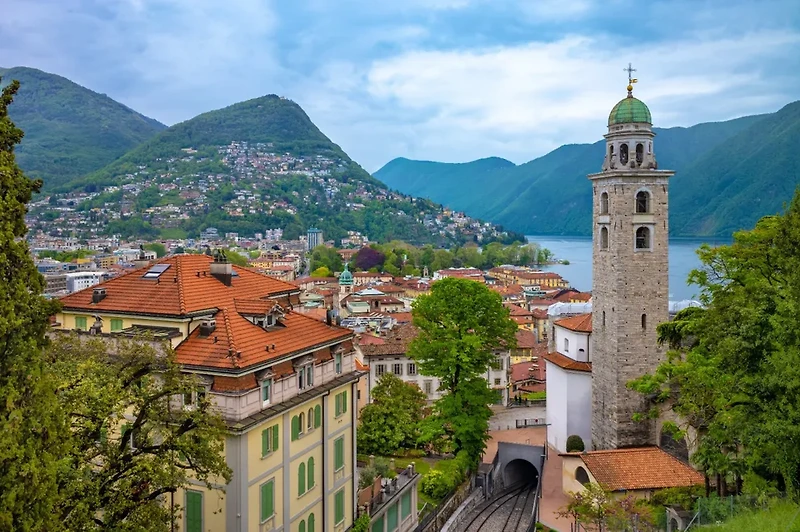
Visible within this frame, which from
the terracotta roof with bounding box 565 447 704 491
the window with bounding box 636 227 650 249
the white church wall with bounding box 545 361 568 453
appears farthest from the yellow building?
the window with bounding box 636 227 650 249

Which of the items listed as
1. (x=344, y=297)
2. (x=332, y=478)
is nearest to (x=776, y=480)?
(x=332, y=478)

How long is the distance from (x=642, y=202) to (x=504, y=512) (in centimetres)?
1614

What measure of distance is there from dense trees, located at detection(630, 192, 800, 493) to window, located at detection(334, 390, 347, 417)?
33.0 ft

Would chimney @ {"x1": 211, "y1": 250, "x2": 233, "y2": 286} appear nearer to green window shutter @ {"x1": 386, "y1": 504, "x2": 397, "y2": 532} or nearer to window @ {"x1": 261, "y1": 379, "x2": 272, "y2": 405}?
window @ {"x1": 261, "y1": 379, "x2": 272, "y2": 405}

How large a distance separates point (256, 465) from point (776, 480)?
13.2 metres

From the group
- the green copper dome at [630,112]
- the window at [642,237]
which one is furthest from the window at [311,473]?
the green copper dome at [630,112]

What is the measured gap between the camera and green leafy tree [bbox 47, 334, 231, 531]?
11945mm

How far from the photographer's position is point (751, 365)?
53.9ft

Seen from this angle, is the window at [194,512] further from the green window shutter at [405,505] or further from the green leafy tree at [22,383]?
the green window shutter at [405,505]

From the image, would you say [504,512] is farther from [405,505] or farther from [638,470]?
[638,470]

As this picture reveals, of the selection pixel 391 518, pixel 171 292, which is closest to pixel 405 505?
pixel 391 518

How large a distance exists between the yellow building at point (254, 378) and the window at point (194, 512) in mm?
26

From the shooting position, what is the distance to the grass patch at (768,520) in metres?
12.7

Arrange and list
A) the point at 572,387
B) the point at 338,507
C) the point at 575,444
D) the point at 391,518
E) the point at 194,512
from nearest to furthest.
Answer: the point at 194,512 → the point at 338,507 → the point at 391,518 → the point at 575,444 → the point at 572,387
